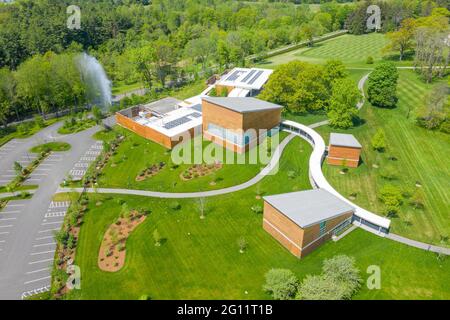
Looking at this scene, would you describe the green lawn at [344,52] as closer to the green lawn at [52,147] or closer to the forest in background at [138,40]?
the forest in background at [138,40]

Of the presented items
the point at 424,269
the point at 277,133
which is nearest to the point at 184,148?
the point at 277,133

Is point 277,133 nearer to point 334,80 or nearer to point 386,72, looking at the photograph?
point 334,80

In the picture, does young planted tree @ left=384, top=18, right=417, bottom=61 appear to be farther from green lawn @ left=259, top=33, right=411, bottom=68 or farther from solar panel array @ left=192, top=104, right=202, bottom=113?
solar panel array @ left=192, top=104, right=202, bottom=113

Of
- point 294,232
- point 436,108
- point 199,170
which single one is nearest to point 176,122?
point 199,170

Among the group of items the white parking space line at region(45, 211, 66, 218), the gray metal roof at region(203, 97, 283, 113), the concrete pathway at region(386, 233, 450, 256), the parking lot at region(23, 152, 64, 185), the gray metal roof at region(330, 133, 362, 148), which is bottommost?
the white parking space line at region(45, 211, 66, 218)

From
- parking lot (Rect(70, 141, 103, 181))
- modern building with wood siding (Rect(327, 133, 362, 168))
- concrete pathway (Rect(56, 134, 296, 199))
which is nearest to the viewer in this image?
concrete pathway (Rect(56, 134, 296, 199))

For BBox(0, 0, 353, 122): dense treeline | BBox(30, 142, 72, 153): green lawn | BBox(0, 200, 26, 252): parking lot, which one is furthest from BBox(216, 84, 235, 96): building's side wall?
BBox(0, 200, 26, 252): parking lot
